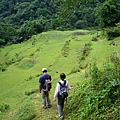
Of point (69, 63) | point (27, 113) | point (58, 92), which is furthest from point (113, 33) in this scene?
point (58, 92)

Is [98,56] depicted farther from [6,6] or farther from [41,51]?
[6,6]

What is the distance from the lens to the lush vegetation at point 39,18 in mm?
29142

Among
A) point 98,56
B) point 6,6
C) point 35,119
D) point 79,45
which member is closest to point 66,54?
point 79,45

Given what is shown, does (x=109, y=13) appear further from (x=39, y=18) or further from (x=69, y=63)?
(x=39, y=18)

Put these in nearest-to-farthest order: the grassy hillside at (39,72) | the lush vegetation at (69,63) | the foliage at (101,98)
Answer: the foliage at (101,98)
the lush vegetation at (69,63)
the grassy hillside at (39,72)

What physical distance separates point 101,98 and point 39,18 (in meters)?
61.8

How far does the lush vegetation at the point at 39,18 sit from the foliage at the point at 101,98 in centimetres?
1176

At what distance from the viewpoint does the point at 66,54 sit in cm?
2738

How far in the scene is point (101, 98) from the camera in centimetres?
680

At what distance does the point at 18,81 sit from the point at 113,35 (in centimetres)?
1137

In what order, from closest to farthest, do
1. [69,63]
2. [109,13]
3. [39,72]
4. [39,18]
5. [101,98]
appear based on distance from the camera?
[101,98] → [69,63] → [39,72] → [109,13] → [39,18]

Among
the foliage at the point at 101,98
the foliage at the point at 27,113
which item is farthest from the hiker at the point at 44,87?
the foliage at the point at 101,98

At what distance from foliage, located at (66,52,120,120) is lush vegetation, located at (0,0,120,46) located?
1176cm

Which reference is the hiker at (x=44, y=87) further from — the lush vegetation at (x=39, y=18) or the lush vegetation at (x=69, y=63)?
the lush vegetation at (x=39, y=18)
